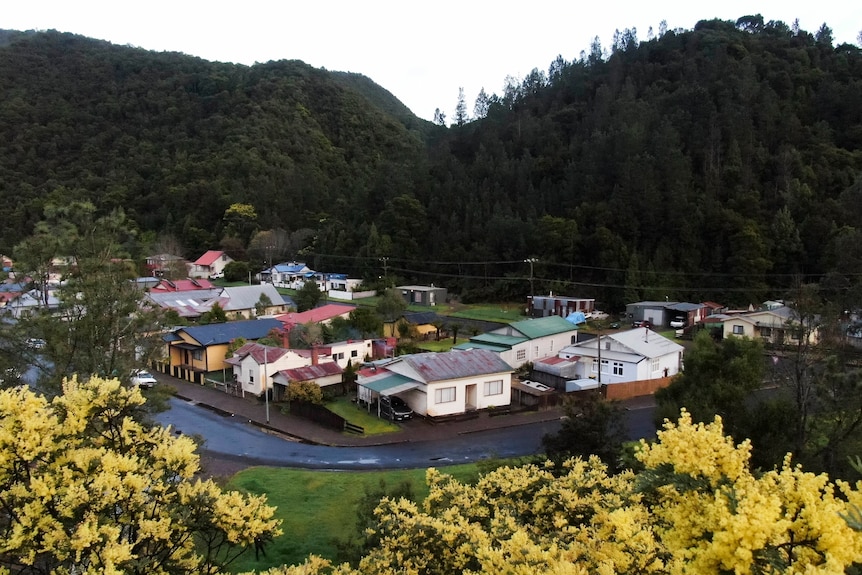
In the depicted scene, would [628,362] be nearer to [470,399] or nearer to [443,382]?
[470,399]

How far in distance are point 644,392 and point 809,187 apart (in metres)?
32.1

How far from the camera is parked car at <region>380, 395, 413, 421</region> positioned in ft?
68.8

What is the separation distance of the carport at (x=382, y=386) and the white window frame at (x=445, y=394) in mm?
713

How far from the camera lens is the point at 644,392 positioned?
79.9ft

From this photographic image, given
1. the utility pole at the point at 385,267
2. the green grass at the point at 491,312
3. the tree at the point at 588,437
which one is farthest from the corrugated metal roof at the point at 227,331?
the utility pole at the point at 385,267

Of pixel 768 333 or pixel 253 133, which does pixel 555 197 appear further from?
pixel 253 133

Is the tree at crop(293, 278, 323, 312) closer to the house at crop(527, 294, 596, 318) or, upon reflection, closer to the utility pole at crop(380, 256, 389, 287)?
the utility pole at crop(380, 256, 389, 287)

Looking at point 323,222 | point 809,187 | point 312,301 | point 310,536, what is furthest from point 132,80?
point 310,536

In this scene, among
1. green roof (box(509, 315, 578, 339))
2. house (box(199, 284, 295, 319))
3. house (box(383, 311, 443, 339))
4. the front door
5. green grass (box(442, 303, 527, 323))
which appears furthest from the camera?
green grass (box(442, 303, 527, 323))

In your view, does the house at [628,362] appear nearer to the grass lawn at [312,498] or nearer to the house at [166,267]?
the grass lawn at [312,498]

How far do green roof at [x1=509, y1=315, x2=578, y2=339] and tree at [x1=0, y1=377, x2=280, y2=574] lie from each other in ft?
75.0

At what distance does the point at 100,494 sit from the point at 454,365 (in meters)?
17.4

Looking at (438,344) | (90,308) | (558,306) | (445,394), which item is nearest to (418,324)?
(438,344)

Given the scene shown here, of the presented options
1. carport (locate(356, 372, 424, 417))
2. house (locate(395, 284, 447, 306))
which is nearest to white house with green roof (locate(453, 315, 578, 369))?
carport (locate(356, 372, 424, 417))
